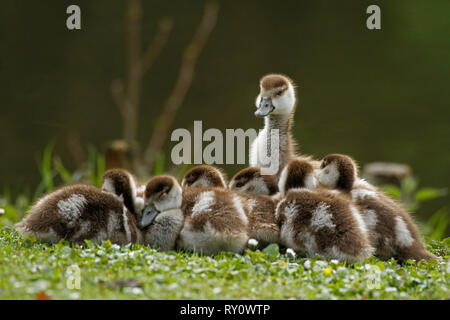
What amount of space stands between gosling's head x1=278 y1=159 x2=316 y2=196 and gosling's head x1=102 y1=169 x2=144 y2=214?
1.10 metres

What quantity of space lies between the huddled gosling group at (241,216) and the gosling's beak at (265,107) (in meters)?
0.88

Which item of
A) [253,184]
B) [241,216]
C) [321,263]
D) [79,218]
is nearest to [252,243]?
[241,216]

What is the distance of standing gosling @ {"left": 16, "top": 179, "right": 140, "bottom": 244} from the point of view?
4.65m

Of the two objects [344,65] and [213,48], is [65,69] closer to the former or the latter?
[213,48]

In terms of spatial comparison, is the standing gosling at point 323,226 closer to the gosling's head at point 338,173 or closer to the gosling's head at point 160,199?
the gosling's head at point 338,173

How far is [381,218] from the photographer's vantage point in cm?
509

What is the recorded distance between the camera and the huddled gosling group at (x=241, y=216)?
15.4 ft

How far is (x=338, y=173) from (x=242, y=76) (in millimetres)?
8298

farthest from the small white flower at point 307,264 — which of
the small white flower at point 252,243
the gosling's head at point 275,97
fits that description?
the gosling's head at point 275,97

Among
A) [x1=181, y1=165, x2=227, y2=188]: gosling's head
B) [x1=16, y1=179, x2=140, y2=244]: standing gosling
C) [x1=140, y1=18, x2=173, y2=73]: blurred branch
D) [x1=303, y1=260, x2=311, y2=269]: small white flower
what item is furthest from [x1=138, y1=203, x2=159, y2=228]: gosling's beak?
[x1=140, y1=18, x2=173, y2=73]: blurred branch

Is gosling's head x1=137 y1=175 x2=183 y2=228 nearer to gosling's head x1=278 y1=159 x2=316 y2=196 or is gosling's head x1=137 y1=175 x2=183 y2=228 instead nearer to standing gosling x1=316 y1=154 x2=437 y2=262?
gosling's head x1=278 y1=159 x2=316 y2=196

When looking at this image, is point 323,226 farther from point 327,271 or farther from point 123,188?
point 123,188

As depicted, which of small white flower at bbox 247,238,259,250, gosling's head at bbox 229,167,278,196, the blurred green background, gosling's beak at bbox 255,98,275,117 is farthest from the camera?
the blurred green background

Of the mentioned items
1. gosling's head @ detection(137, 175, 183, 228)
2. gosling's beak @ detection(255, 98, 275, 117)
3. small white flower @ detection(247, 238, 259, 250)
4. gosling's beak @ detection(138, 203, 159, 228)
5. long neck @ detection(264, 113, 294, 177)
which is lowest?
small white flower @ detection(247, 238, 259, 250)
